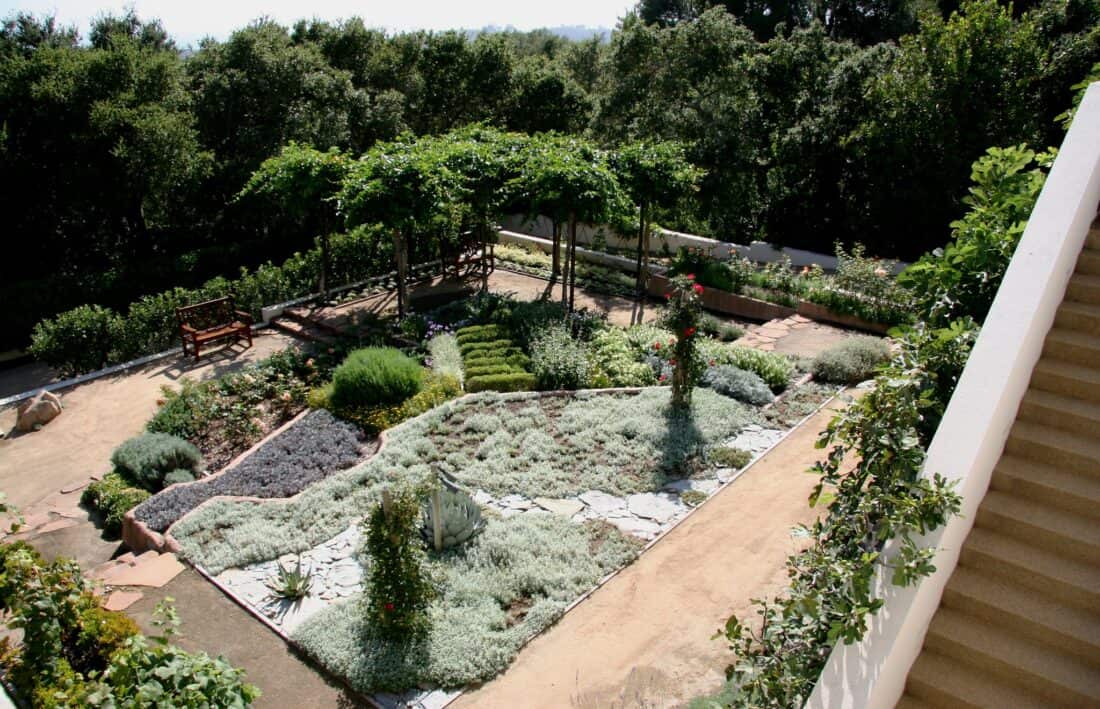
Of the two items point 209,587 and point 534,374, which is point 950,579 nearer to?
point 209,587

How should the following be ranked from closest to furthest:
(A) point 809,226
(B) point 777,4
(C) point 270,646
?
(C) point 270,646, (A) point 809,226, (B) point 777,4

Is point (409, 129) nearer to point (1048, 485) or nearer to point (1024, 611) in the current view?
point (1048, 485)

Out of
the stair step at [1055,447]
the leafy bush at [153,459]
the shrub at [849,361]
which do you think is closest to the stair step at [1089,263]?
the stair step at [1055,447]

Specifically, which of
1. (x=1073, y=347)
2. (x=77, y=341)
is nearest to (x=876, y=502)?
Answer: (x=1073, y=347)

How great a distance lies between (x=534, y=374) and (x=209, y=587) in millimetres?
5515

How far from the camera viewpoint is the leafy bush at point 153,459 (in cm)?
913

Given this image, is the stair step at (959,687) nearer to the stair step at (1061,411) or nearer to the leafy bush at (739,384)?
the stair step at (1061,411)

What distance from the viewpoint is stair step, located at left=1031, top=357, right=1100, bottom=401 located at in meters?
4.70

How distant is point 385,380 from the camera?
10500 mm

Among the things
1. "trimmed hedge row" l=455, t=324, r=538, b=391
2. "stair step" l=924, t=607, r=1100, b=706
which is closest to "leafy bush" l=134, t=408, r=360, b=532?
"trimmed hedge row" l=455, t=324, r=538, b=391

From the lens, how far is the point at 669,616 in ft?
20.5

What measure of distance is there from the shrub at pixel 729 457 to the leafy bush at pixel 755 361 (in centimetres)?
211

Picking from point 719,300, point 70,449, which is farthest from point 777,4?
point 70,449

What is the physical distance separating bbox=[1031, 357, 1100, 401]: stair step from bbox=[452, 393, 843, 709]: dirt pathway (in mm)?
2731
